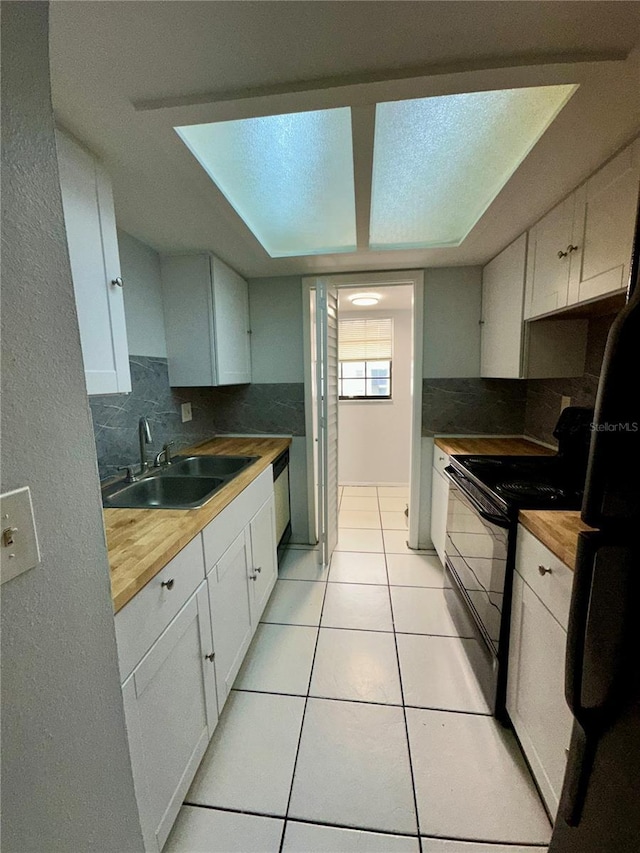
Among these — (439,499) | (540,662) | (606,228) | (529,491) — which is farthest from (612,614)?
(439,499)

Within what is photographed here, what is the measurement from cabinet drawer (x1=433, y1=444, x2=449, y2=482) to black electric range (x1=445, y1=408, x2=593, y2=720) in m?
0.28

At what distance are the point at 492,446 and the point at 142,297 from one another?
2391 millimetres

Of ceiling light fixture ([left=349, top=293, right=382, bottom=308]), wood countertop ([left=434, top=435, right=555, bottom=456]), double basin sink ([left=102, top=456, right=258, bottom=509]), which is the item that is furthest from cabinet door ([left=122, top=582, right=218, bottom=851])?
ceiling light fixture ([left=349, top=293, right=382, bottom=308])

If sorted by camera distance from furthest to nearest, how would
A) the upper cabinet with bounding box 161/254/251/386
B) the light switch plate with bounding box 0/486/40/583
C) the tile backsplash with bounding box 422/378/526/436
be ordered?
1. the tile backsplash with bounding box 422/378/526/436
2. the upper cabinet with bounding box 161/254/251/386
3. the light switch plate with bounding box 0/486/40/583

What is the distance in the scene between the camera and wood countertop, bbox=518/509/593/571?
3.04 ft

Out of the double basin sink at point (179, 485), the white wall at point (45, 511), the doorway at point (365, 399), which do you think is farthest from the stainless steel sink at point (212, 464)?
the white wall at point (45, 511)

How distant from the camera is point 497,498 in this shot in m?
1.30

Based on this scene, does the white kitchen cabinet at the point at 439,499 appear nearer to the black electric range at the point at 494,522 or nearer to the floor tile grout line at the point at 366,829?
the black electric range at the point at 494,522

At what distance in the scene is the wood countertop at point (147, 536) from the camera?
0.82m

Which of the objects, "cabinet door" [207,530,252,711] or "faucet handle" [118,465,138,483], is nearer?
"cabinet door" [207,530,252,711]

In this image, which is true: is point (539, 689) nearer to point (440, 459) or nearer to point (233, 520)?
point (233, 520)

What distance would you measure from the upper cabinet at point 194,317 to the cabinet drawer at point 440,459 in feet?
5.33

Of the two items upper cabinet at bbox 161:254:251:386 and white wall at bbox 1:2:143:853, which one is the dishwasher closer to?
upper cabinet at bbox 161:254:251:386

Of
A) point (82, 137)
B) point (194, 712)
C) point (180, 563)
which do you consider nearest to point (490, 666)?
point (194, 712)
